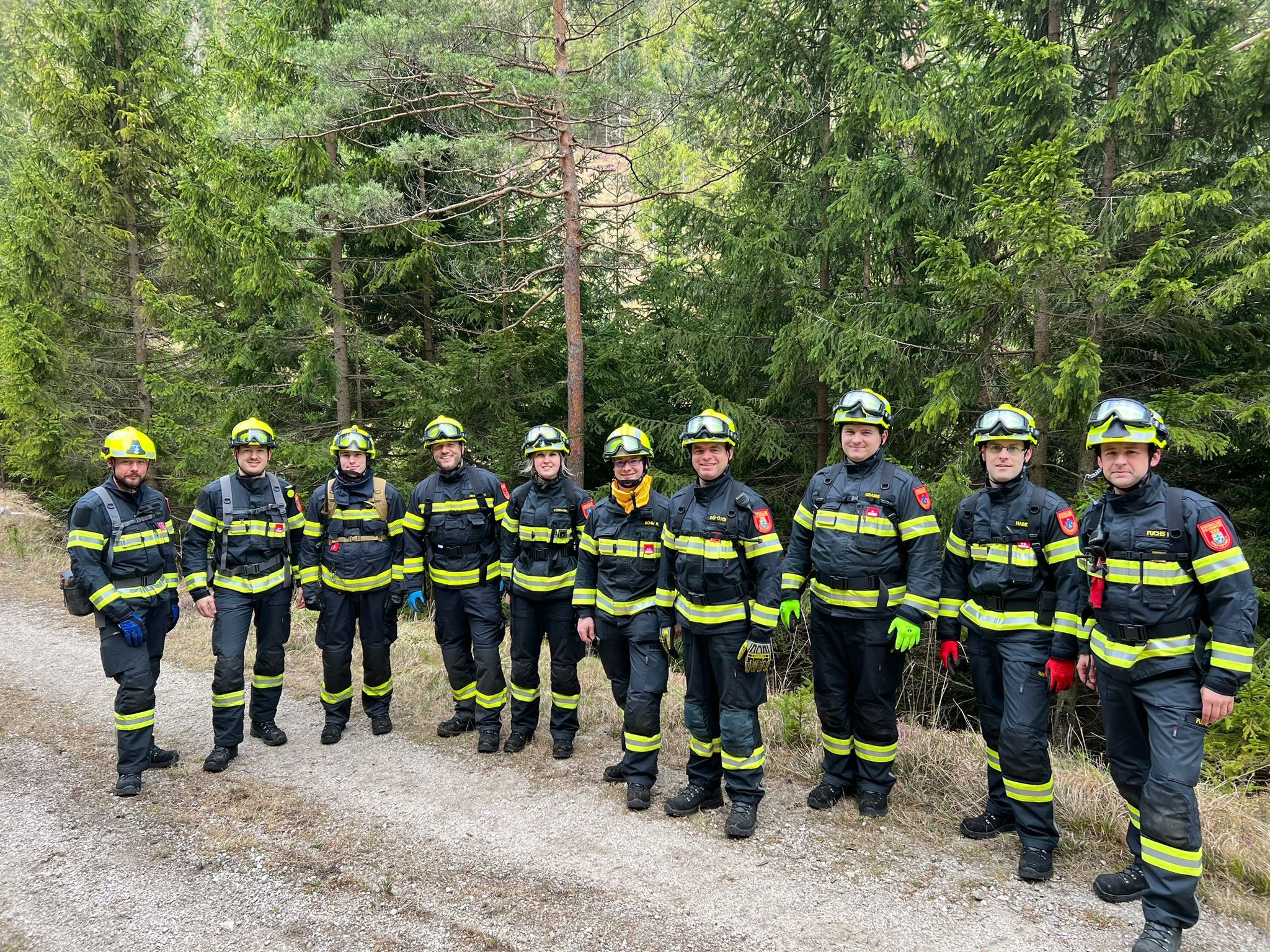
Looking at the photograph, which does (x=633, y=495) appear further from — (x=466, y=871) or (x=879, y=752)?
(x=466, y=871)

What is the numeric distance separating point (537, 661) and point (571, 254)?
6177 millimetres

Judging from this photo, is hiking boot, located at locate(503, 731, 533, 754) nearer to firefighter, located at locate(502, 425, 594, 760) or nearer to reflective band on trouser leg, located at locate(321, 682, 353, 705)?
firefighter, located at locate(502, 425, 594, 760)

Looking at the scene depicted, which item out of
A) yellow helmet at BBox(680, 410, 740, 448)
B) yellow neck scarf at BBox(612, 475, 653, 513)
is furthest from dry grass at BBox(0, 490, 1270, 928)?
yellow helmet at BBox(680, 410, 740, 448)

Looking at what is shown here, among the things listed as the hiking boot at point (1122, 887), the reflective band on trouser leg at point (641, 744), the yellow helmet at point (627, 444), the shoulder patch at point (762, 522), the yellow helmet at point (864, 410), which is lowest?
the hiking boot at point (1122, 887)

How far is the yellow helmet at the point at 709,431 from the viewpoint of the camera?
4.80 meters

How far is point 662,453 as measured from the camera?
10.7 meters

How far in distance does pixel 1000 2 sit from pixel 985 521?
276 inches

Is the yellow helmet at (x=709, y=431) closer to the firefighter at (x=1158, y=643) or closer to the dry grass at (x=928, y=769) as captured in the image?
the firefighter at (x=1158, y=643)

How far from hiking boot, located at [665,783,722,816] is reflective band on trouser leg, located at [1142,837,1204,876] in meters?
2.42

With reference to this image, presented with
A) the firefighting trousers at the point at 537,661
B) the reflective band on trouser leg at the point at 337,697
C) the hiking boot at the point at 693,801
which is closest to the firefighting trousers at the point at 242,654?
the reflective band on trouser leg at the point at 337,697

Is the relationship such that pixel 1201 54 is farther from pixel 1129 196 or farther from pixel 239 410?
pixel 239 410

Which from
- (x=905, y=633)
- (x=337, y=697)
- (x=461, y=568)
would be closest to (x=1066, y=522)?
(x=905, y=633)

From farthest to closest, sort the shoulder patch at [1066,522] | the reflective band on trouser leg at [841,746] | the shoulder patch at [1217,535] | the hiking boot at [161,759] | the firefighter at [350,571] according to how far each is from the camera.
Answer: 1. the firefighter at [350,571]
2. the hiking boot at [161,759]
3. the reflective band on trouser leg at [841,746]
4. the shoulder patch at [1066,522]
5. the shoulder patch at [1217,535]

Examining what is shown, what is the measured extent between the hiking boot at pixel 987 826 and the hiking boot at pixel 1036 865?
37 centimetres
